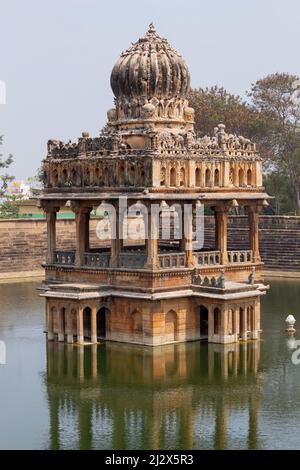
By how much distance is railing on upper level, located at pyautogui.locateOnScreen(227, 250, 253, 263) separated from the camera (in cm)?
3331

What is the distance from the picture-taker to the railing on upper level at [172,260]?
31.0 meters

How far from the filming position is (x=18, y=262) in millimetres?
51562

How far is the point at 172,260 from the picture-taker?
3123 cm

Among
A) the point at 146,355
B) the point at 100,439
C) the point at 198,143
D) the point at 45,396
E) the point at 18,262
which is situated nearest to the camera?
the point at 100,439

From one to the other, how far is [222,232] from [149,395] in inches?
334

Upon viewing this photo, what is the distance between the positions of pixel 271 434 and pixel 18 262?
100 feet

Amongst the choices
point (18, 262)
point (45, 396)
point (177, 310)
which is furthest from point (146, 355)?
point (18, 262)

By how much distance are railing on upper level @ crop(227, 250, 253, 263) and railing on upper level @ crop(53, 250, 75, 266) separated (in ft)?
14.6

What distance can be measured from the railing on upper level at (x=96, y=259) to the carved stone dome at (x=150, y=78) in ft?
13.2

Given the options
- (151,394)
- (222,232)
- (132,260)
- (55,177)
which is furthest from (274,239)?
(151,394)

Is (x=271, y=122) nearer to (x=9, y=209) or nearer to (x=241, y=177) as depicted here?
(x=9, y=209)

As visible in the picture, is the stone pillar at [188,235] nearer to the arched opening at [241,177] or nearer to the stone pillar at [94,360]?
the arched opening at [241,177]

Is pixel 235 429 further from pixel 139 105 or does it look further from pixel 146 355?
pixel 139 105

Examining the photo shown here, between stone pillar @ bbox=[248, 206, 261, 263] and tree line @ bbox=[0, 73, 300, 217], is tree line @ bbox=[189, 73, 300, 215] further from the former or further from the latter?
stone pillar @ bbox=[248, 206, 261, 263]
